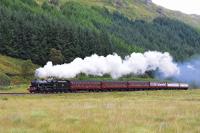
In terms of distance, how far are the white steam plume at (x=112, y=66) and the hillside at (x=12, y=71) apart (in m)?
23.5

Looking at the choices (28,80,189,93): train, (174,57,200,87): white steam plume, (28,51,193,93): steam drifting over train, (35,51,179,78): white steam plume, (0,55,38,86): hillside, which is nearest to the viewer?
(28,80,189,93): train

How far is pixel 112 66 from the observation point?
107 metres

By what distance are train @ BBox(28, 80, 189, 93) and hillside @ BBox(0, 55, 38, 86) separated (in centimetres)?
2914

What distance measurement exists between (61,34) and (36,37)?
30.9 feet

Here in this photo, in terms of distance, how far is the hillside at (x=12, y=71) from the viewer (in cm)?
12056

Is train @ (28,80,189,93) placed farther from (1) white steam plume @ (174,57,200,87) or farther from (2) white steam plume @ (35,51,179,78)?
(1) white steam plume @ (174,57,200,87)

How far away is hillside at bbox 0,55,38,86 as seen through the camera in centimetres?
12056

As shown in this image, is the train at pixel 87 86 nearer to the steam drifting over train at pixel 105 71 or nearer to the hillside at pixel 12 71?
the steam drifting over train at pixel 105 71

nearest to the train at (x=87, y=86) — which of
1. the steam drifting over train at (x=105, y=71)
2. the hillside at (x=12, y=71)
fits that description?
the steam drifting over train at (x=105, y=71)

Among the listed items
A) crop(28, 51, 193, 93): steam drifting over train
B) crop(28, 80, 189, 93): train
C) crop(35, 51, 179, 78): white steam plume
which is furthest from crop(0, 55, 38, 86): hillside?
crop(28, 80, 189, 93): train

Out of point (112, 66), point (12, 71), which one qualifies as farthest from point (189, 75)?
point (12, 71)

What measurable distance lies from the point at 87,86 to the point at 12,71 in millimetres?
54270

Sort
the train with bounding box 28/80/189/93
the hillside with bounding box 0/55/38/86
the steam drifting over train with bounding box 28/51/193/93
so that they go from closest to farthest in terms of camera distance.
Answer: the train with bounding box 28/80/189/93 < the steam drifting over train with bounding box 28/51/193/93 < the hillside with bounding box 0/55/38/86

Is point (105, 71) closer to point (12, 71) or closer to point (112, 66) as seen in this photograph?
point (112, 66)
